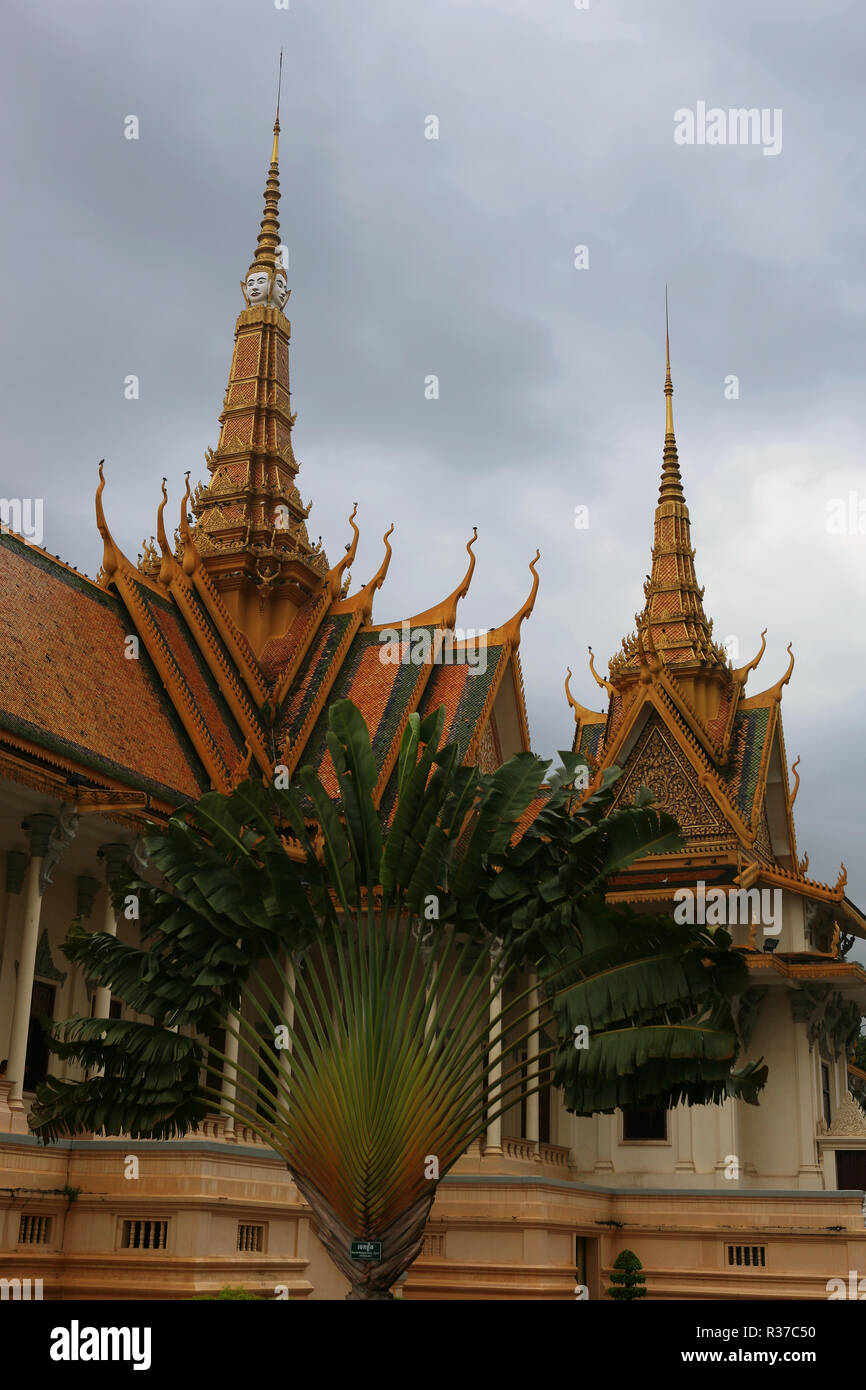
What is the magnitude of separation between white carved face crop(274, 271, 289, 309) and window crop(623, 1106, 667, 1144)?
19.8 meters

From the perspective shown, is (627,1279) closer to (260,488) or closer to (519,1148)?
(519,1148)

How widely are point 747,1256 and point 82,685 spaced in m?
12.2

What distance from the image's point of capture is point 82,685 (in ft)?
66.7

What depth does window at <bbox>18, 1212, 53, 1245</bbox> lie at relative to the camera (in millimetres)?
14352

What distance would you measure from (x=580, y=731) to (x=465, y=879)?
18096mm

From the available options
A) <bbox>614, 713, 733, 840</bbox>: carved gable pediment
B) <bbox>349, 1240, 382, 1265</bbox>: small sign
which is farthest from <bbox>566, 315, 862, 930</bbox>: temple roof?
<bbox>349, 1240, 382, 1265</bbox>: small sign

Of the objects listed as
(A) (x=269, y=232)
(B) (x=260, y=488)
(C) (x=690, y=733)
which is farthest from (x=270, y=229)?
(C) (x=690, y=733)

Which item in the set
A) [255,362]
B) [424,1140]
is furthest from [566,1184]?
[255,362]

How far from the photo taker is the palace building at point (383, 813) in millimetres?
15180

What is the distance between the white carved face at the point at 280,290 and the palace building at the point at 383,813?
4 centimetres

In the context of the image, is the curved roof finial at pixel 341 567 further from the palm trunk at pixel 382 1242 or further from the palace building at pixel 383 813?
the palm trunk at pixel 382 1242
